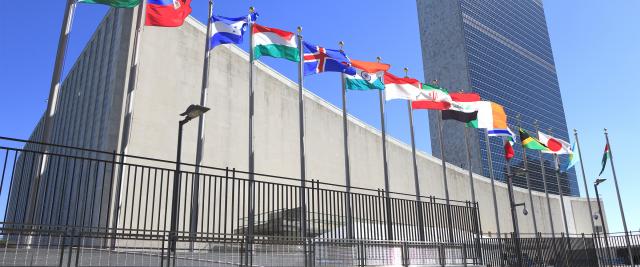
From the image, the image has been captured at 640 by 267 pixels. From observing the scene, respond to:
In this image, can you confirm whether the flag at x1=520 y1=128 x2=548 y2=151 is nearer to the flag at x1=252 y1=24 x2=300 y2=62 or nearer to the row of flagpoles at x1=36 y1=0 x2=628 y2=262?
the row of flagpoles at x1=36 y1=0 x2=628 y2=262

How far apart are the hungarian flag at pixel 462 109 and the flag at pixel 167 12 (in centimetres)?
1456

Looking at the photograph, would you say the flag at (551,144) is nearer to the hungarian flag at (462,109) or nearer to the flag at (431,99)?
the hungarian flag at (462,109)

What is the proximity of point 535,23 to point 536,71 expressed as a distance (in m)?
26.8

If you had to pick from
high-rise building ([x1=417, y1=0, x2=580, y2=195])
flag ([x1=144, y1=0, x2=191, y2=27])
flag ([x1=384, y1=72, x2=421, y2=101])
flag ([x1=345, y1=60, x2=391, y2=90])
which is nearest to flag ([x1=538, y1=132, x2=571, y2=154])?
flag ([x1=384, y1=72, x2=421, y2=101])

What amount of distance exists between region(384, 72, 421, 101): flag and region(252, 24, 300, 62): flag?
4.95m

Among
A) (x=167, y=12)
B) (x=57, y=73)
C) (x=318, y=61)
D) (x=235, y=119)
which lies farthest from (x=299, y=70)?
(x=57, y=73)

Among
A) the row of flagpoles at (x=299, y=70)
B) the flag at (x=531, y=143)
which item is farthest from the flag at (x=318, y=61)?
Result: the flag at (x=531, y=143)

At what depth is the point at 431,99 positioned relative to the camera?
2561cm

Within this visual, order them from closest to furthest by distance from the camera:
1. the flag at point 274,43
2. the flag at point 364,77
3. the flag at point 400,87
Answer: the flag at point 274,43, the flag at point 364,77, the flag at point 400,87

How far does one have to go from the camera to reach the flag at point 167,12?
57.0ft

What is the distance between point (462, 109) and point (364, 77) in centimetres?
670

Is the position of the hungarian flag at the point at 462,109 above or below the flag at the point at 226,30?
below

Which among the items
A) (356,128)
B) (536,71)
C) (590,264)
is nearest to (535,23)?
(536,71)

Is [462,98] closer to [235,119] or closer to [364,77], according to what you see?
[364,77]
